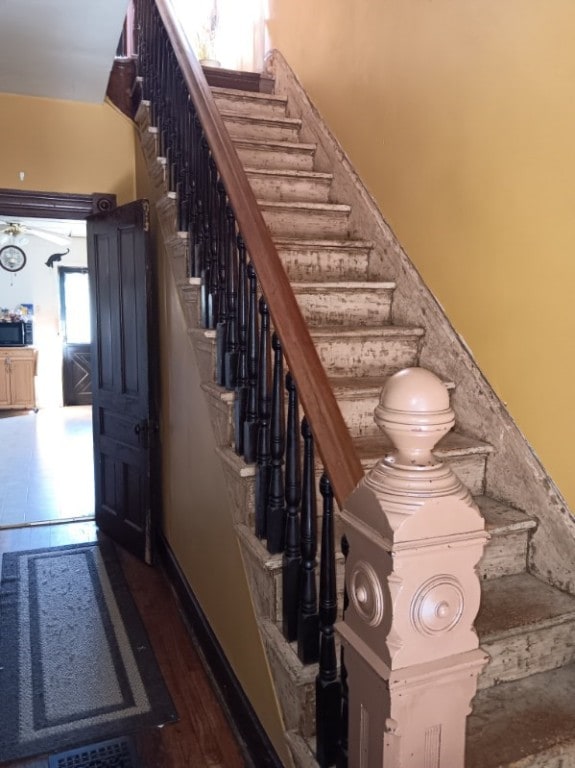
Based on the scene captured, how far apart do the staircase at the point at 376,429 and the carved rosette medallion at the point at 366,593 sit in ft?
2.34

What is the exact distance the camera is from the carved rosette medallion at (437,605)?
36.5 inches

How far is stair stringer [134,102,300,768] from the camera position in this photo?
177 centimetres

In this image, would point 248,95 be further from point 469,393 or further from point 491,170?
point 469,393

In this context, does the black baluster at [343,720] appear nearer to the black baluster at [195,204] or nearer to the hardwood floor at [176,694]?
the hardwood floor at [176,694]

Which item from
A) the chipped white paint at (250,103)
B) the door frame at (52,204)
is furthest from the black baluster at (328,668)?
the chipped white paint at (250,103)

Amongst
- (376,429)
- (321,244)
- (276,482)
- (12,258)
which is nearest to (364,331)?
(376,429)

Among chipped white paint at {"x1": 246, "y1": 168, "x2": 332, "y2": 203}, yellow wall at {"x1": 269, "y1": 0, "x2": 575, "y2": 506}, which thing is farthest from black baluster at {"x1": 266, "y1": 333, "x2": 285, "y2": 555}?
chipped white paint at {"x1": 246, "y1": 168, "x2": 332, "y2": 203}

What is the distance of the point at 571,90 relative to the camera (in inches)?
75.7

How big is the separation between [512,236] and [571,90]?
49 cm

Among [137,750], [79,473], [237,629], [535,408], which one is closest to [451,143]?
[535,408]

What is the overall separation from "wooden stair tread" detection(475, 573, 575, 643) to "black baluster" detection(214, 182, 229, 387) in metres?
1.14

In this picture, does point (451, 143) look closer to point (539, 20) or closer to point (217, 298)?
point (539, 20)

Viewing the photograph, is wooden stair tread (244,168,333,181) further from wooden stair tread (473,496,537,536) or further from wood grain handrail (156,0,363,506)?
wooden stair tread (473,496,537,536)

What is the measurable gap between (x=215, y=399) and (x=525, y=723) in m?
1.39
